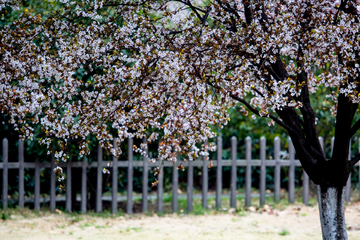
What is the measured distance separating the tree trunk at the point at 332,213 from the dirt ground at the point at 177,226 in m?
1.55

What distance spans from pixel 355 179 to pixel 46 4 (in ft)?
30.5

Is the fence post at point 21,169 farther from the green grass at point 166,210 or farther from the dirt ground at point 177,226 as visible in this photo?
the dirt ground at point 177,226

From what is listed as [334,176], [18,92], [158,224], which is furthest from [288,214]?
[18,92]

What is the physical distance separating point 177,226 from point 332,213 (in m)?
3.13

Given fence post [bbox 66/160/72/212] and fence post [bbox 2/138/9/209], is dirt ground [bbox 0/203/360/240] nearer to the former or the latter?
fence post [bbox 66/160/72/212]

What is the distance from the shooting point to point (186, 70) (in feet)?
12.1

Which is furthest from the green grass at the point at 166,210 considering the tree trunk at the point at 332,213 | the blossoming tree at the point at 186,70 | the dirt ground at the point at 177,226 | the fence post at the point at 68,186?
the tree trunk at the point at 332,213

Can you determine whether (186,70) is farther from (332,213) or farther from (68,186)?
(68,186)

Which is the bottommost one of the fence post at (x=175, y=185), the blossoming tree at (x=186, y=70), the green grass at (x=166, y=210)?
the green grass at (x=166, y=210)

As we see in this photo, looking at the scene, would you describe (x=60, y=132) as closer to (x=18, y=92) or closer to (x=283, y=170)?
(x=18, y=92)

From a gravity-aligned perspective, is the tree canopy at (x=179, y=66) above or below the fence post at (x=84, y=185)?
above

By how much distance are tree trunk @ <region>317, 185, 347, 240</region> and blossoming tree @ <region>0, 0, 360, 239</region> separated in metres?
0.01

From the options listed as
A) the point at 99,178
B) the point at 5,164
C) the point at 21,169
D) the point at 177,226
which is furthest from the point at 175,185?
the point at 5,164

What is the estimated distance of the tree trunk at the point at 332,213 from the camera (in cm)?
421
